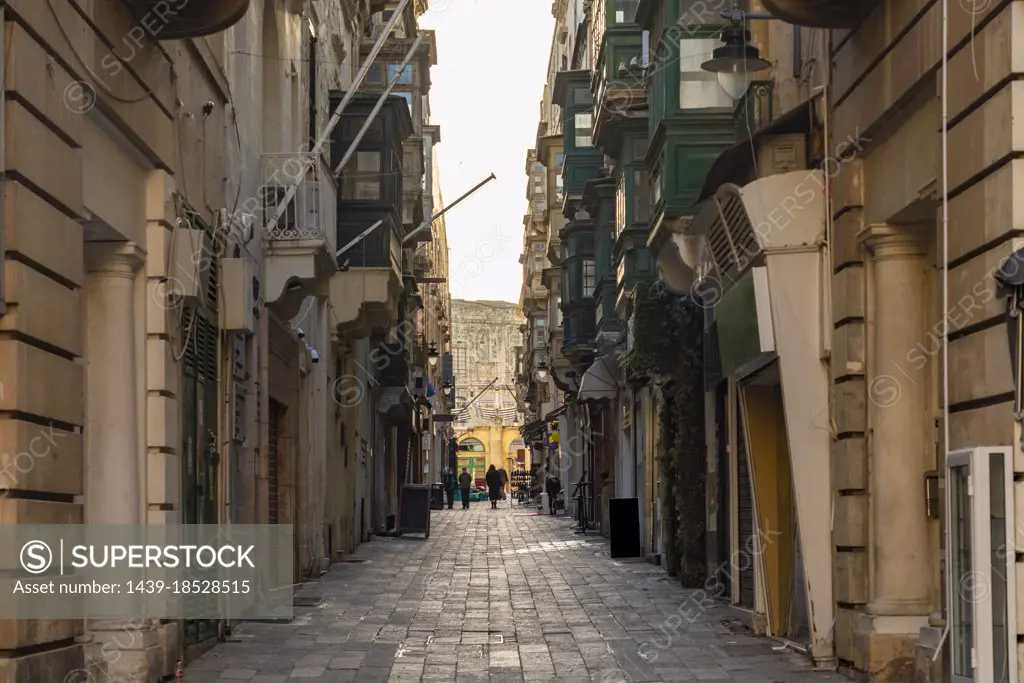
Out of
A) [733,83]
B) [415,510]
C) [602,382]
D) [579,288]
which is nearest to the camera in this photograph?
[733,83]

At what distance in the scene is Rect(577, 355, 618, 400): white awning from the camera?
32781 millimetres

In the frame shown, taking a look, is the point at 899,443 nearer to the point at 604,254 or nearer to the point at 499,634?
the point at 499,634

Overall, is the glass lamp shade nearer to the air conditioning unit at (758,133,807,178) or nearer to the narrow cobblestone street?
the air conditioning unit at (758,133,807,178)

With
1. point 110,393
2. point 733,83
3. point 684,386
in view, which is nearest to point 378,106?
point 733,83

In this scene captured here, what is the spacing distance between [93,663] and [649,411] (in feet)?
55.8

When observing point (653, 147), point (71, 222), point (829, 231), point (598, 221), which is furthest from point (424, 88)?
point (71, 222)

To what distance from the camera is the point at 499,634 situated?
46.8 feet

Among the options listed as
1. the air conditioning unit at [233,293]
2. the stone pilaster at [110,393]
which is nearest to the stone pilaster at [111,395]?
the stone pilaster at [110,393]

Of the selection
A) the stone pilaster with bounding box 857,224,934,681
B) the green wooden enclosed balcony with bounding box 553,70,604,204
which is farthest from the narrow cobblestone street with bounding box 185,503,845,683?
the green wooden enclosed balcony with bounding box 553,70,604,204

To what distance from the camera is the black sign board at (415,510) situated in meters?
34.2

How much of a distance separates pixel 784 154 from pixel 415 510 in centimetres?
2182

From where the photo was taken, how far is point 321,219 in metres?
20.9

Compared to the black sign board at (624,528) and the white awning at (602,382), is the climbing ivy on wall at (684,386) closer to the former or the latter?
the black sign board at (624,528)

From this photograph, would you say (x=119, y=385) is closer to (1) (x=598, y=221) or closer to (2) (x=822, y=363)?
(2) (x=822, y=363)
